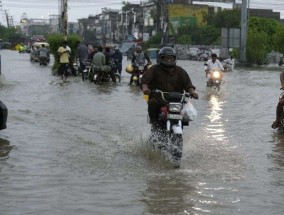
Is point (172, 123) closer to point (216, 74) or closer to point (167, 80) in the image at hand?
point (167, 80)

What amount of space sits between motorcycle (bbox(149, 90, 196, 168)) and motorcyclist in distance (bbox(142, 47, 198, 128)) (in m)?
0.11

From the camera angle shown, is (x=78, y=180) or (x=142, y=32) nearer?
(x=78, y=180)

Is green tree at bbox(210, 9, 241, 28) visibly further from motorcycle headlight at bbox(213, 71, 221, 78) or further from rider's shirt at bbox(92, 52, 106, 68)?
motorcycle headlight at bbox(213, 71, 221, 78)

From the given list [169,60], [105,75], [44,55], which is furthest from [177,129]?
[44,55]

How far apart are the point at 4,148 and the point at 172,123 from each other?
2640 mm

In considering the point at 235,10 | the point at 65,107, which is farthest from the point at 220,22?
the point at 65,107

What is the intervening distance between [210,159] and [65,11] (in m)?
25.1

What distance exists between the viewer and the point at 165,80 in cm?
862

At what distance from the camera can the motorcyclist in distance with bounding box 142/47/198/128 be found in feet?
28.2

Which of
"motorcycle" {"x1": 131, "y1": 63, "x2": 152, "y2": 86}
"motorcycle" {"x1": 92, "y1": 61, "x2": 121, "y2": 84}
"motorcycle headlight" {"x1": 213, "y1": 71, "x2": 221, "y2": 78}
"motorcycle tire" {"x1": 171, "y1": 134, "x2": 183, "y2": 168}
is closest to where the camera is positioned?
"motorcycle tire" {"x1": 171, "y1": 134, "x2": 183, "y2": 168}

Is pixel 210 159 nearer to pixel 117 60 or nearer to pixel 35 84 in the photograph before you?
pixel 35 84

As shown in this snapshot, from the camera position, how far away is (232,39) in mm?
52406

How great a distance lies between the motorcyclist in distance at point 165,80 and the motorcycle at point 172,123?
0.37 ft

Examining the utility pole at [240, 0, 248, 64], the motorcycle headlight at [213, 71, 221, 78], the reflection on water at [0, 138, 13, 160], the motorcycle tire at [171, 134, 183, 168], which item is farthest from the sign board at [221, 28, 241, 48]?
the motorcycle tire at [171, 134, 183, 168]
